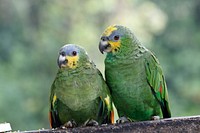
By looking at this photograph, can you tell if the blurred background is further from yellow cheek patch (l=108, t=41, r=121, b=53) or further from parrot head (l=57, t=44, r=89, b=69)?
parrot head (l=57, t=44, r=89, b=69)

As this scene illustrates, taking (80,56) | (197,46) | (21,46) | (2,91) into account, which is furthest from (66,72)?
(197,46)

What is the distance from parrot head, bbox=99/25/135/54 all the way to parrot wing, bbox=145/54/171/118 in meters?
Result: 0.15

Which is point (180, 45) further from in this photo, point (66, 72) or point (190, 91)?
point (66, 72)

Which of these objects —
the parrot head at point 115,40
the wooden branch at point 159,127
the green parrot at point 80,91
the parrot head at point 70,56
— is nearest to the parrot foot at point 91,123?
the green parrot at point 80,91

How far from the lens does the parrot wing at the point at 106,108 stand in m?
3.17

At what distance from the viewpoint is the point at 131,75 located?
3277mm

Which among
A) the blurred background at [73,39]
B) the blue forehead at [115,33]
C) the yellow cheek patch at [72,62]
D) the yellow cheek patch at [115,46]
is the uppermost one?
the blurred background at [73,39]

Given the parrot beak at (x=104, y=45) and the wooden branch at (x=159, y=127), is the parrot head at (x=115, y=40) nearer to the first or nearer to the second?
the parrot beak at (x=104, y=45)

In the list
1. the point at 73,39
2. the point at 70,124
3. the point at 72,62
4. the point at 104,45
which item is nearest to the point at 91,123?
the point at 70,124

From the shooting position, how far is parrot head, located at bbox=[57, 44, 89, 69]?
10.2ft

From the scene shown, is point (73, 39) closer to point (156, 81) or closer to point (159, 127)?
point (156, 81)

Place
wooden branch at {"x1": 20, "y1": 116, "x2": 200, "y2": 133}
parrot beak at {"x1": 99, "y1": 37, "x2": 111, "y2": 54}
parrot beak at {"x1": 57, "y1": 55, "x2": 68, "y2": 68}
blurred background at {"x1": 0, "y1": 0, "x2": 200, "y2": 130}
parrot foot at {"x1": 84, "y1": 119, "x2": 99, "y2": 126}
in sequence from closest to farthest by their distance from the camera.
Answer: wooden branch at {"x1": 20, "y1": 116, "x2": 200, "y2": 133} < parrot foot at {"x1": 84, "y1": 119, "x2": 99, "y2": 126} < parrot beak at {"x1": 57, "y1": 55, "x2": 68, "y2": 68} < parrot beak at {"x1": 99, "y1": 37, "x2": 111, "y2": 54} < blurred background at {"x1": 0, "y1": 0, "x2": 200, "y2": 130}

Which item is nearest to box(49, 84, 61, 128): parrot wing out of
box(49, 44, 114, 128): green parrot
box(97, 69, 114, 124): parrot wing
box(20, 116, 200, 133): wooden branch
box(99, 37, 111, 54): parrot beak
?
box(49, 44, 114, 128): green parrot

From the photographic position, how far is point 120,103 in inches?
131
